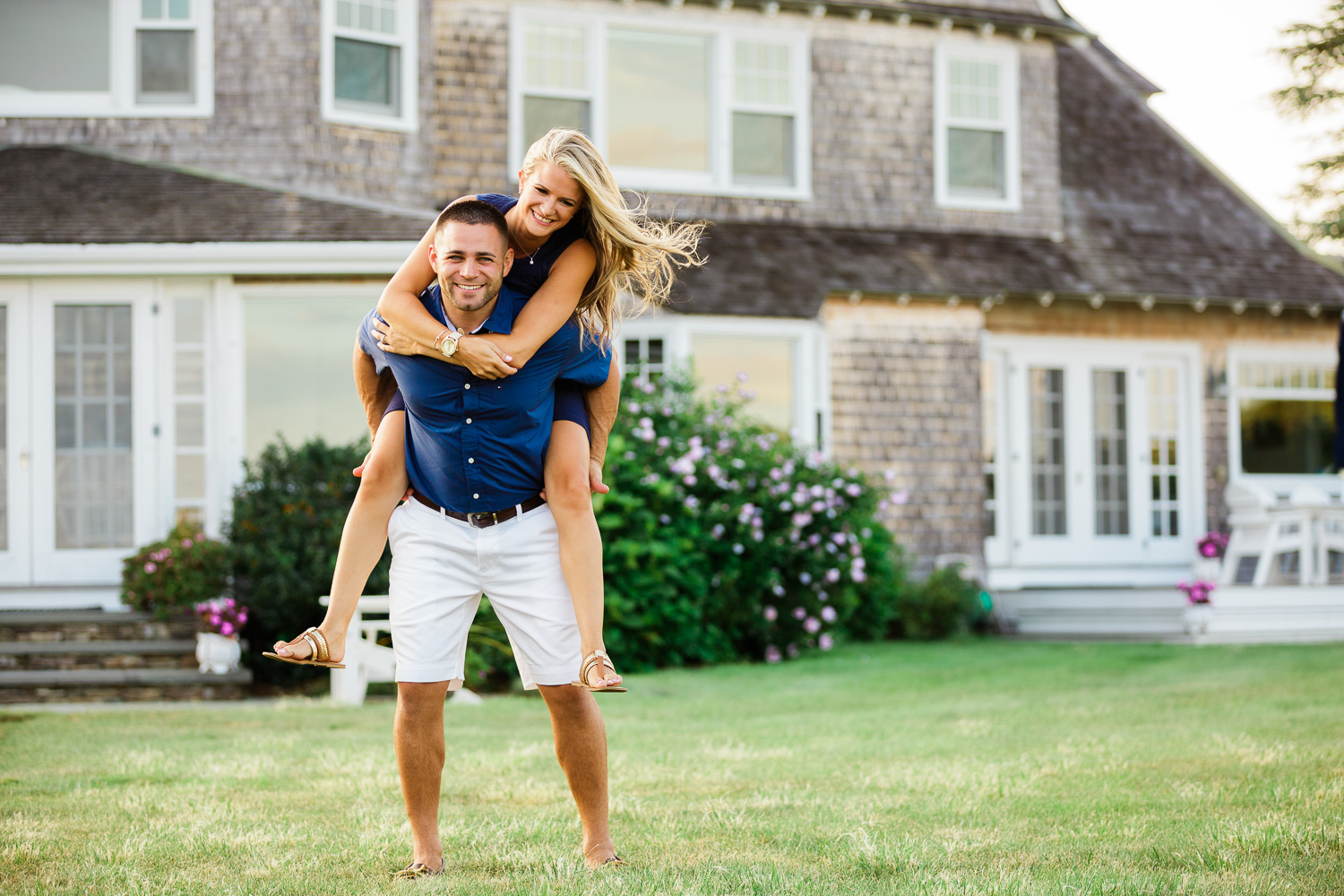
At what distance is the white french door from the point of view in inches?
526

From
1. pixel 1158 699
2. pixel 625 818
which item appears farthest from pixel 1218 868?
pixel 1158 699

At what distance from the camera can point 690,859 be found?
3.50 metres

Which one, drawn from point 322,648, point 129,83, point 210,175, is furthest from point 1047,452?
point 322,648

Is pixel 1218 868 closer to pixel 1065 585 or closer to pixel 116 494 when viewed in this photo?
pixel 116 494

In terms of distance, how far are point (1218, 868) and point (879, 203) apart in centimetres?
1054

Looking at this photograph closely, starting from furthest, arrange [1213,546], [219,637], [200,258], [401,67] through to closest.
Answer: [1213,546], [401,67], [200,258], [219,637]

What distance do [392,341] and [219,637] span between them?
599 centimetres

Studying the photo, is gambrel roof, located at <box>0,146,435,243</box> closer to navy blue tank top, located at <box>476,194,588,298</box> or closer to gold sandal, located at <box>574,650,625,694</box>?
navy blue tank top, located at <box>476,194,588,298</box>

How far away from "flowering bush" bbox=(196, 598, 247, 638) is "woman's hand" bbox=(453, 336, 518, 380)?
237 inches

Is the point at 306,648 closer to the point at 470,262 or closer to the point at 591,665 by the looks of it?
the point at 591,665

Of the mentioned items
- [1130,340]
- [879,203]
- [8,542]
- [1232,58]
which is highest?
[1232,58]

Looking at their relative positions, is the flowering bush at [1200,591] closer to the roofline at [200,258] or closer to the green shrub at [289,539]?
the green shrub at [289,539]

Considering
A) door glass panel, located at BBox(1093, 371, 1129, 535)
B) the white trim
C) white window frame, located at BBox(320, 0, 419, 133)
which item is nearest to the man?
the white trim

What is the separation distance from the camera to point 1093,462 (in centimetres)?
1365
